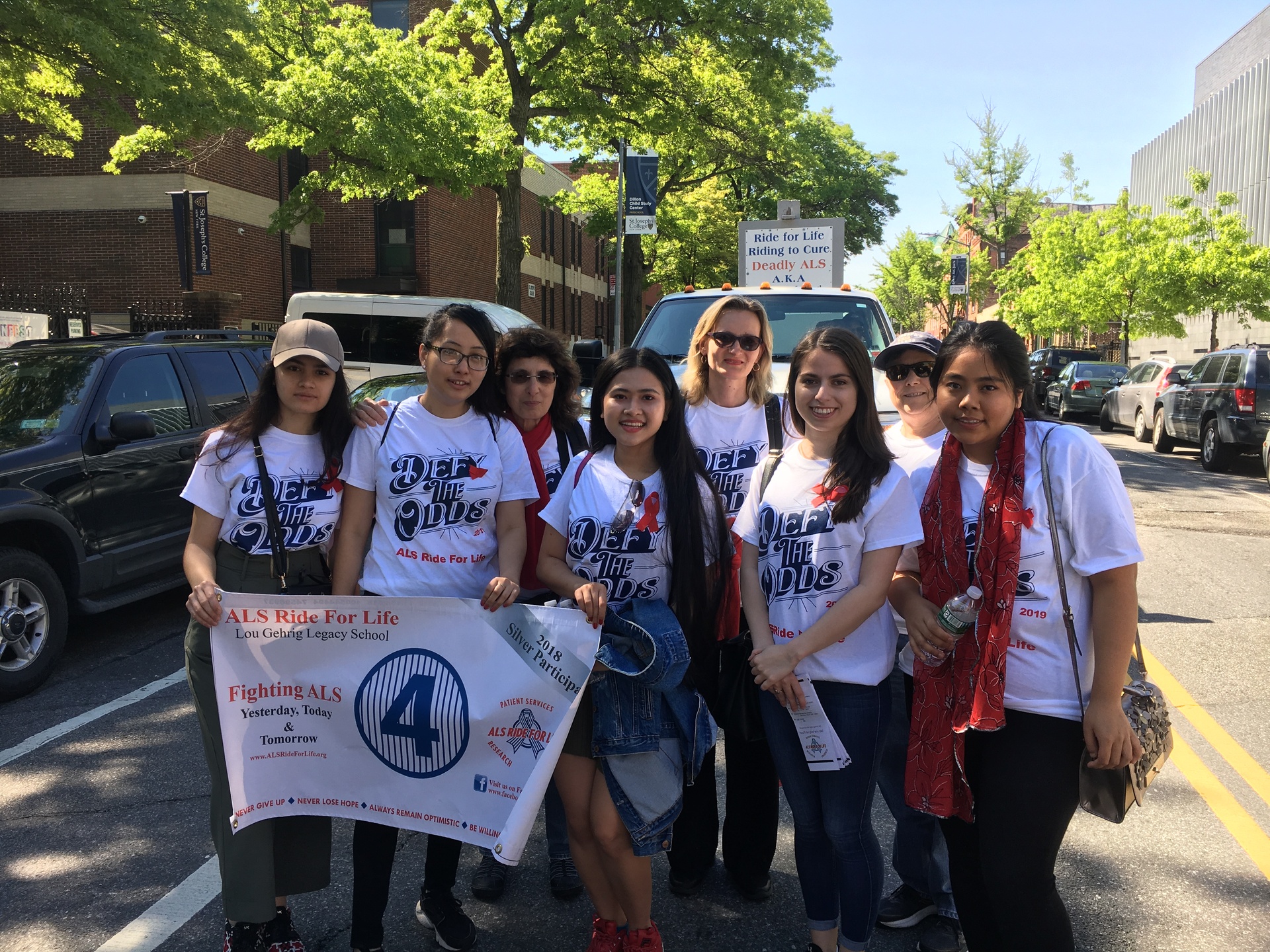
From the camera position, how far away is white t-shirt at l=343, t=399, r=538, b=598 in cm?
290

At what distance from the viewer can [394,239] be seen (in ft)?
93.1

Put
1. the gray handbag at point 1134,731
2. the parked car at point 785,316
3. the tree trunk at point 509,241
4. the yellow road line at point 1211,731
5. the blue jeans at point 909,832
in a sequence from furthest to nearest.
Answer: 1. the tree trunk at point 509,241
2. the parked car at point 785,316
3. the yellow road line at point 1211,731
4. the blue jeans at point 909,832
5. the gray handbag at point 1134,731

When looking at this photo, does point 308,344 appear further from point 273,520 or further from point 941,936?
point 941,936

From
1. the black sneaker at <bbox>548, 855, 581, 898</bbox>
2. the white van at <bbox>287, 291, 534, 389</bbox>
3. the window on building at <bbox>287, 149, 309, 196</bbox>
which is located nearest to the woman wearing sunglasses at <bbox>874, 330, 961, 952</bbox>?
the black sneaker at <bbox>548, 855, 581, 898</bbox>

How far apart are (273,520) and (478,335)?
2.71ft

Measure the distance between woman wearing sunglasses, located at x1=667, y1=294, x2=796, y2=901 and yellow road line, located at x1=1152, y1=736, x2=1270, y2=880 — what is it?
1.85m

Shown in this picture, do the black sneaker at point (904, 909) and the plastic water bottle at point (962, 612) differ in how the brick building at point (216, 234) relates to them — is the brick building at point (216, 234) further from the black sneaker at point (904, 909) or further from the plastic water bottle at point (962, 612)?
the plastic water bottle at point (962, 612)

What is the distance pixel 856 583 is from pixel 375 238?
27.8 meters

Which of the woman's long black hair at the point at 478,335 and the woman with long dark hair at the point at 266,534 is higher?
the woman's long black hair at the point at 478,335

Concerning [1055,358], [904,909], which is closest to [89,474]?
[904,909]

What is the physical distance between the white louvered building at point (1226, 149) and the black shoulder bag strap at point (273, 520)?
33058 millimetres

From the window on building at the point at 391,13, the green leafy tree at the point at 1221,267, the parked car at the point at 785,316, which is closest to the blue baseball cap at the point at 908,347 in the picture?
the parked car at the point at 785,316

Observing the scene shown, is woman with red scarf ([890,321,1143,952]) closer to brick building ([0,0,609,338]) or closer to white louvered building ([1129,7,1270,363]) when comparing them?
brick building ([0,0,609,338])

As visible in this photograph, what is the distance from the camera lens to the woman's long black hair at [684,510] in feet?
9.21
